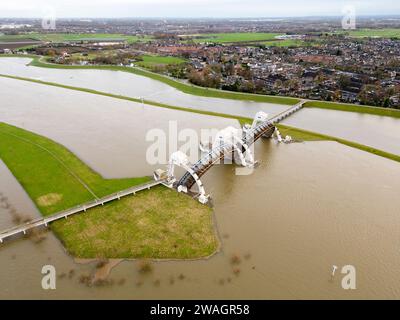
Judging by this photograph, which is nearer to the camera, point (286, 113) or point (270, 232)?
point (270, 232)

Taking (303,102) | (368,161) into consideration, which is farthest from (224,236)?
(303,102)

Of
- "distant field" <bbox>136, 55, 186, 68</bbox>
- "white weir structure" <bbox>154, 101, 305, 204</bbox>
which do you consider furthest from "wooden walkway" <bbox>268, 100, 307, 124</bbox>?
"distant field" <bbox>136, 55, 186, 68</bbox>

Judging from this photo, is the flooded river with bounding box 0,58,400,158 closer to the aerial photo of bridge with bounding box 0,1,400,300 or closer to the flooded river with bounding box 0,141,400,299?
the aerial photo of bridge with bounding box 0,1,400,300

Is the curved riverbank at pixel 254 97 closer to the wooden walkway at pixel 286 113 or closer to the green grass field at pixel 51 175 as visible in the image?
the wooden walkway at pixel 286 113

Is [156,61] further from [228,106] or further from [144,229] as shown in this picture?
[144,229]

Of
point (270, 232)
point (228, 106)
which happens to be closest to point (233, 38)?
point (228, 106)
